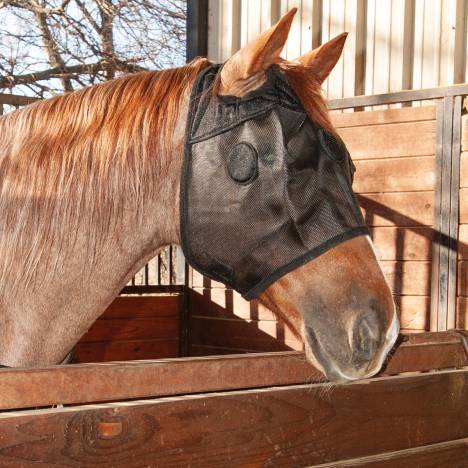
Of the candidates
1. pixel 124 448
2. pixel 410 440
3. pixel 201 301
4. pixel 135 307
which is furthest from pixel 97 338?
pixel 124 448

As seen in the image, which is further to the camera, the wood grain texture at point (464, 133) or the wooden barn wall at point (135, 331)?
the wooden barn wall at point (135, 331)

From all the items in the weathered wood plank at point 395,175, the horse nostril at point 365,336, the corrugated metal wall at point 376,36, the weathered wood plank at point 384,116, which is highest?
the corrugated metal wall at point 376,36

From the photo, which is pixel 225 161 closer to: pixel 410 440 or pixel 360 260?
pixel 360 260

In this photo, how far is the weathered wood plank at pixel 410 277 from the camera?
12.6 ft

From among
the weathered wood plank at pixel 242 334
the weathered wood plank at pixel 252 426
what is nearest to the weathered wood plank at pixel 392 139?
the weathered wood plank at pixel 242 334

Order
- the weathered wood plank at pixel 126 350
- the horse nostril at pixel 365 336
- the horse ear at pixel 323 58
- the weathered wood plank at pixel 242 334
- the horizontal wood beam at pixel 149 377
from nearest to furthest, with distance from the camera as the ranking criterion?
1. the horizontal wood beam at pixel 149 377
2. the horse nostril at pixel 365 336
3. the horse ear at pixel 323 58
4. the weathered wood plank at pixel 126 350
5. the weathered wood plank at pixel 242 334

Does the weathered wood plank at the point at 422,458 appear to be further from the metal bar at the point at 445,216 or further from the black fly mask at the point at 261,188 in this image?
the metal bar at the point at 445,216

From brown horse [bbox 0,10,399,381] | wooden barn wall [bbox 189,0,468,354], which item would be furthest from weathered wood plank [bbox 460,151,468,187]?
brown horse [bbox 0,10,399,381]

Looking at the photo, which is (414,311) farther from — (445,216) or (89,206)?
(89,206)

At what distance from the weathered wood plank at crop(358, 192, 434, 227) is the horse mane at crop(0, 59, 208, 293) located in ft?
8.32

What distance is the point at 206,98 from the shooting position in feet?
4.89

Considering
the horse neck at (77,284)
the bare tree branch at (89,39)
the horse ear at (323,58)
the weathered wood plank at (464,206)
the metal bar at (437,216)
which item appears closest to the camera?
the horse neck at (77,284)

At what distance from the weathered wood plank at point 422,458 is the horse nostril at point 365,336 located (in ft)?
1.11

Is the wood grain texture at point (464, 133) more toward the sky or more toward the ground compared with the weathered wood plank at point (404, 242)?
more toward the sky
